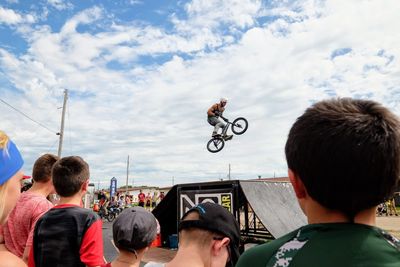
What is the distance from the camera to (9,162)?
1.63 meters

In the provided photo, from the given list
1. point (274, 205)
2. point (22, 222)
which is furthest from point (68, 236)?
point (274, 205)

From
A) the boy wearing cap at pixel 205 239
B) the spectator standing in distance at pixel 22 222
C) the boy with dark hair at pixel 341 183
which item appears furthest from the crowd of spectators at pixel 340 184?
the spectator standing in distance at pixel 22 222

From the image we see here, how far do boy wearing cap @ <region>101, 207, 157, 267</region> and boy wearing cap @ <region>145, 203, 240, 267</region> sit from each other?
54cm

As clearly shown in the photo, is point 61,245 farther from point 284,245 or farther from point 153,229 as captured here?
point 284,245

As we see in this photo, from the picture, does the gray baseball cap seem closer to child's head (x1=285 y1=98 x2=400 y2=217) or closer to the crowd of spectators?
the crowd of spectators

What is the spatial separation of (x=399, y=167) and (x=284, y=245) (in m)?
0.38

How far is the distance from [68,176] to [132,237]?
79 cm

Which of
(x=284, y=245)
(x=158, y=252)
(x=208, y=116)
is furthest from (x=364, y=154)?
(x=208, y=116)

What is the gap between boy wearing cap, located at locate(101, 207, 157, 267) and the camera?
2121mm

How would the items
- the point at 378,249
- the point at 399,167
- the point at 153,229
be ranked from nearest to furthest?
the point at 378,249 → the point at 399,167 → the point at 153,229

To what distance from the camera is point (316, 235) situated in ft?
3.17

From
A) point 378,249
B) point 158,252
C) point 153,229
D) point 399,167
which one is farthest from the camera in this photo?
point 158,252

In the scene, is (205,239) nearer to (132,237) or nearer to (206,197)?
(132,237)

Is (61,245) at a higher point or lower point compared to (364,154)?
lower
